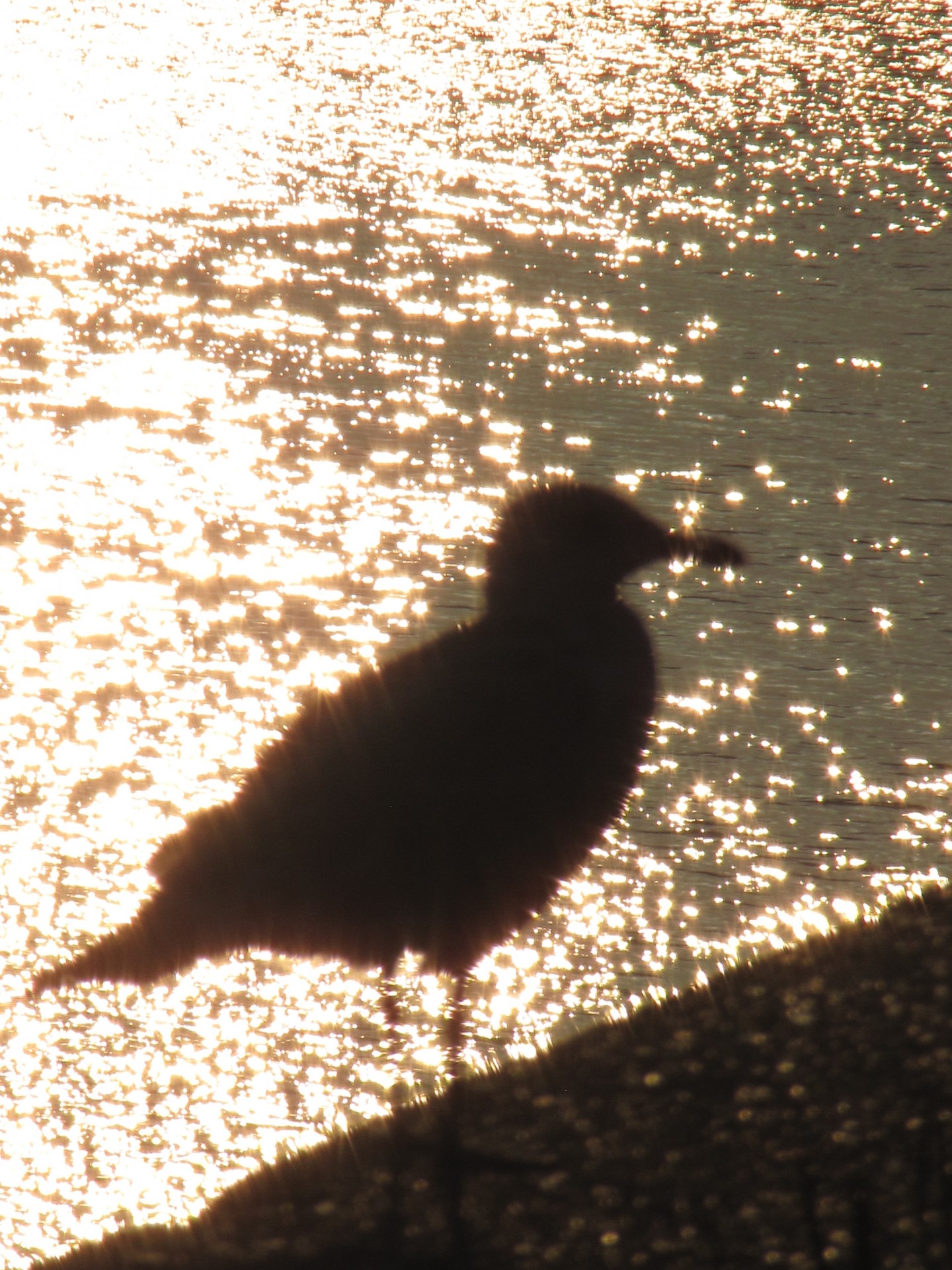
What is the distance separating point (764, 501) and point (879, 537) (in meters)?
0.24

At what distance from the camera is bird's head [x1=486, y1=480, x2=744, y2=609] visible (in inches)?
108

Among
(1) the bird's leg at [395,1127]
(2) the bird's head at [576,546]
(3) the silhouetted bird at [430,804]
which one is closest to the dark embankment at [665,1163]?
(1) the bird's leg at [395,1127]

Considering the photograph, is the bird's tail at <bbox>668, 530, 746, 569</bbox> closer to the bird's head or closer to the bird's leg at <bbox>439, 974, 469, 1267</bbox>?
the bird's head

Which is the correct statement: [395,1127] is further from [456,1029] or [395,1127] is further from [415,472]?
[415,472]

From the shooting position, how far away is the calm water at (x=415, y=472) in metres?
1.80

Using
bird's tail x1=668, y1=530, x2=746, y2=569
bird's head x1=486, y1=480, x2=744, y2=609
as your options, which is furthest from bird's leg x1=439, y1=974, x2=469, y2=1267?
bird's tail x1=668, y1=530, x2=746, y2=569

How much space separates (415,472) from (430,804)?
1.18m

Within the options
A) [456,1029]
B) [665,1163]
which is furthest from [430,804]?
[665,1163]

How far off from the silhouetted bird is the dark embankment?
275mm

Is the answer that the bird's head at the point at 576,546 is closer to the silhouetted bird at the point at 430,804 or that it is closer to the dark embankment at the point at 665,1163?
the silhouetted bird at the point at 430,804

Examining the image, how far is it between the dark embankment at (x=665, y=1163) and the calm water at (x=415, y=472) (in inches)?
2.3

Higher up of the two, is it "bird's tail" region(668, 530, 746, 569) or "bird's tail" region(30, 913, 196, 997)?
"bird's tail" region(668, 530, 746, 569)

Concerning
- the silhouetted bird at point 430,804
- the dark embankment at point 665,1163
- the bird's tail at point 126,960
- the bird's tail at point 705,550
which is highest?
the dark embankment at point 665,1163

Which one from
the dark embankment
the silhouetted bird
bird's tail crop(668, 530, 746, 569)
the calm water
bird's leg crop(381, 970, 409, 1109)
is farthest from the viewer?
bird's tail crop(668, 530, 746, 569)
